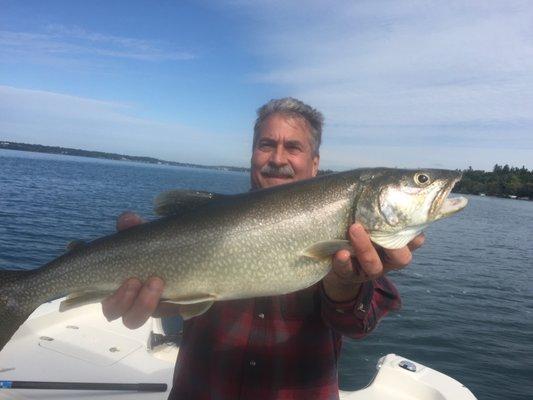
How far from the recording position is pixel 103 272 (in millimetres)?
3877

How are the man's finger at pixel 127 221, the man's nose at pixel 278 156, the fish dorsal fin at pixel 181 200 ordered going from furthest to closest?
the man's nose at pixel 278 156 < the man's finger at pixel 127 221 < the fish dorsal fin at pixel 181 200

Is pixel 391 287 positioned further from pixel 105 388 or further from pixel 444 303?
pixel 444 303

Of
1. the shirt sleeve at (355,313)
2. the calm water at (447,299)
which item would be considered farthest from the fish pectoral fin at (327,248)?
the calm water at (447,299)

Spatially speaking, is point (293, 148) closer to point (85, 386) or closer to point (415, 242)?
point (415, 242)

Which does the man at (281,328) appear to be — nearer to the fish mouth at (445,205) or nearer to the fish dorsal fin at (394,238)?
the fish dorsal fin at (394,238)

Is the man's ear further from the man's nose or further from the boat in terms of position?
the boat

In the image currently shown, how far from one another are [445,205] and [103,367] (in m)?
6.05

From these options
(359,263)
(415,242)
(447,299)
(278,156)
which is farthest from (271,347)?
(447,299)

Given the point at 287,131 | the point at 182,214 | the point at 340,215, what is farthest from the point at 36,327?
the point at 340,215

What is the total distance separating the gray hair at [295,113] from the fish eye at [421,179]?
5.42 feet

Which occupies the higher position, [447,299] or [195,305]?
[195,305]

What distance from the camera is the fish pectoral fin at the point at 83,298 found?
3893mm

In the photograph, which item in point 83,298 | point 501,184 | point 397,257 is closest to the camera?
point 397,257

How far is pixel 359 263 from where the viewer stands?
3529mm
